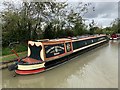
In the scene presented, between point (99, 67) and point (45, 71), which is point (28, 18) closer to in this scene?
point (45, 71)

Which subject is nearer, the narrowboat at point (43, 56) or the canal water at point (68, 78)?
the canal water at point (68, 78)

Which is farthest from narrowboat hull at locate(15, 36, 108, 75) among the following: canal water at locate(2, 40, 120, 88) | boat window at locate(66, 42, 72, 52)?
boat window at locate(66, 42, 72, 52)

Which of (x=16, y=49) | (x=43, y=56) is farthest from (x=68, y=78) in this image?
(x=16, y=49)

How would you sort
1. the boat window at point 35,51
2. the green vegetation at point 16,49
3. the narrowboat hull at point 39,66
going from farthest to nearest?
the green vegetation at point 16,49 → the boat window at point 35,51 → the narrowboat hull at point 39,66

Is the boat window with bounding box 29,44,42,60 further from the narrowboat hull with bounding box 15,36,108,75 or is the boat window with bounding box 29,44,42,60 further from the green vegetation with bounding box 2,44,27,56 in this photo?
the green vegetation with bounding box 2,44,27,56

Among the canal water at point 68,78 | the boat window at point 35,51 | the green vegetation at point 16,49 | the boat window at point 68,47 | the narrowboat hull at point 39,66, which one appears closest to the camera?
the canal water at point 68,78

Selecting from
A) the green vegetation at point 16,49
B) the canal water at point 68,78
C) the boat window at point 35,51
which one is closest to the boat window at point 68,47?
the canal water at point 68,78

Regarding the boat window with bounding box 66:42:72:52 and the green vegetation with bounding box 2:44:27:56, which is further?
the green vegetation with bounding box 2:44:27:56

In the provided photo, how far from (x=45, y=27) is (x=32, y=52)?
5.79m

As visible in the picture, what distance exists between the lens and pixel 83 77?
22.0 feet

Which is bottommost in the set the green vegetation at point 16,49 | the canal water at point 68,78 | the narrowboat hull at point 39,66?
the canal water at point 68,78

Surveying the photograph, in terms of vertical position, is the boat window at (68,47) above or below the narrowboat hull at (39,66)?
above

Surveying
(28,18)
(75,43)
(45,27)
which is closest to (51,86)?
(75,43)

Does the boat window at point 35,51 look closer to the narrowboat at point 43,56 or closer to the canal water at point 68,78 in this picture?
the narrowboat at point 43,56
